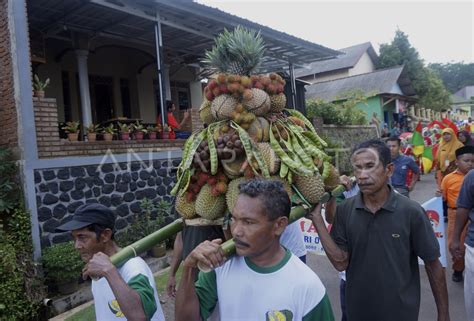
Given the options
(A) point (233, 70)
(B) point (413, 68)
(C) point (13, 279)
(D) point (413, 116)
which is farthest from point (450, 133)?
(B) point (413, 68)

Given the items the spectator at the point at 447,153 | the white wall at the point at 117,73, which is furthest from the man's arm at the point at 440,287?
the white wall at the point at 117,73

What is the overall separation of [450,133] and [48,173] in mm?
7241

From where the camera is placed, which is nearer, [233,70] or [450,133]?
[233,70]

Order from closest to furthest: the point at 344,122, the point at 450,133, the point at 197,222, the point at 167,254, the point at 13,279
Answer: the point at 197,222 → the point at 13,279 → the point at 167,254 → the point at 450,133 → the point at 344,122

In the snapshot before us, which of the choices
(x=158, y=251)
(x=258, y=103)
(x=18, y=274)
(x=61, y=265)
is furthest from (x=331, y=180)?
(x=158, y=251)

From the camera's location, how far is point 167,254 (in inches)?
280

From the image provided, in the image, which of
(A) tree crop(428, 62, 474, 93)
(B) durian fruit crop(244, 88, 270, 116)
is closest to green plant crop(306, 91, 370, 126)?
(B) durian fruit crop(244, 88, 270, 116)

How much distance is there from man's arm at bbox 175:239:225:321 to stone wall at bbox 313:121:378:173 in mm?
10535

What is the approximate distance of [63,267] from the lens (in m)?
5.61

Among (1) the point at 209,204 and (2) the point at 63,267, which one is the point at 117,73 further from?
(1) the point at 209,204

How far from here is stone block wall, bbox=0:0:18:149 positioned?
5.94 meters

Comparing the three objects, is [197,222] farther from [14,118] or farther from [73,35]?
[73,35]

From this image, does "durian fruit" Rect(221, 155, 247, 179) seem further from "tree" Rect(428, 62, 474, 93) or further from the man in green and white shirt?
"tree" Rect(428, 62, 474, 93)

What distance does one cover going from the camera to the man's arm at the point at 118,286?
1.77 meters
